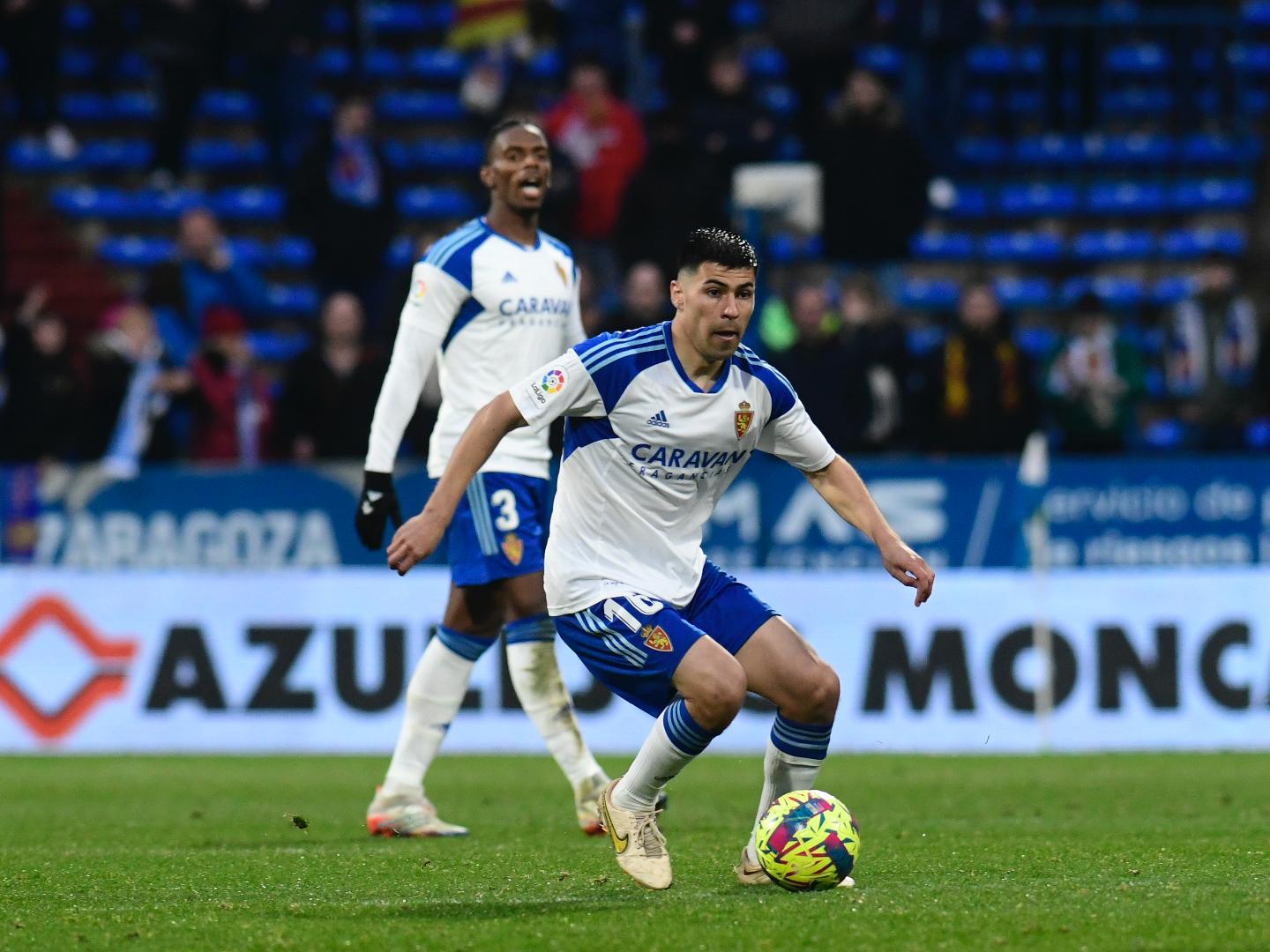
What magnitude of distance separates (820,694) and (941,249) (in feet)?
46.1

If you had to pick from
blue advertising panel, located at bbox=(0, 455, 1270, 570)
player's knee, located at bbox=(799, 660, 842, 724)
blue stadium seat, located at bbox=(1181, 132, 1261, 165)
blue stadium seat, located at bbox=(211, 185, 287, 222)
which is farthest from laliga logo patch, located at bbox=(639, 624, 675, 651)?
blue stadium seat, located at bbox=(1181, 132, 1261, 165)

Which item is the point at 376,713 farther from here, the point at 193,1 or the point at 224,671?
the point at 193,1

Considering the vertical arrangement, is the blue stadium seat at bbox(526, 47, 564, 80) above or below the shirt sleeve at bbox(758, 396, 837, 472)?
above

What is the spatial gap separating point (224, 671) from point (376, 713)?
997mm

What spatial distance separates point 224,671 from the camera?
13281mm

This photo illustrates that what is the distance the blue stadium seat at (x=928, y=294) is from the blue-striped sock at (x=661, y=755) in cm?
1297

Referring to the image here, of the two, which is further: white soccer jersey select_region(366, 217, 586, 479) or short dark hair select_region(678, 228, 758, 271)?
white soccer jersey select_region(366, 217, 586, 479)

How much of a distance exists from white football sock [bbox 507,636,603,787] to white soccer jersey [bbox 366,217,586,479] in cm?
76

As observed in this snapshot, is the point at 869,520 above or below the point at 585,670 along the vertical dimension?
above

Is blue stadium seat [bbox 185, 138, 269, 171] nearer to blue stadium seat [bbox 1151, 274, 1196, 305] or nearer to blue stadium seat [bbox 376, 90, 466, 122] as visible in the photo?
blue stadium seat [bbox 376, 90, 466, 122]

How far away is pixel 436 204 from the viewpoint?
2022cm

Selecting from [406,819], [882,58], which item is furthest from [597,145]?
[406,819]

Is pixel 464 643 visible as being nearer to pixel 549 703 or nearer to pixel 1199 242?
pixel 549 703

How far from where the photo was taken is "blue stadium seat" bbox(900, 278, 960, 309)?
773 inches
